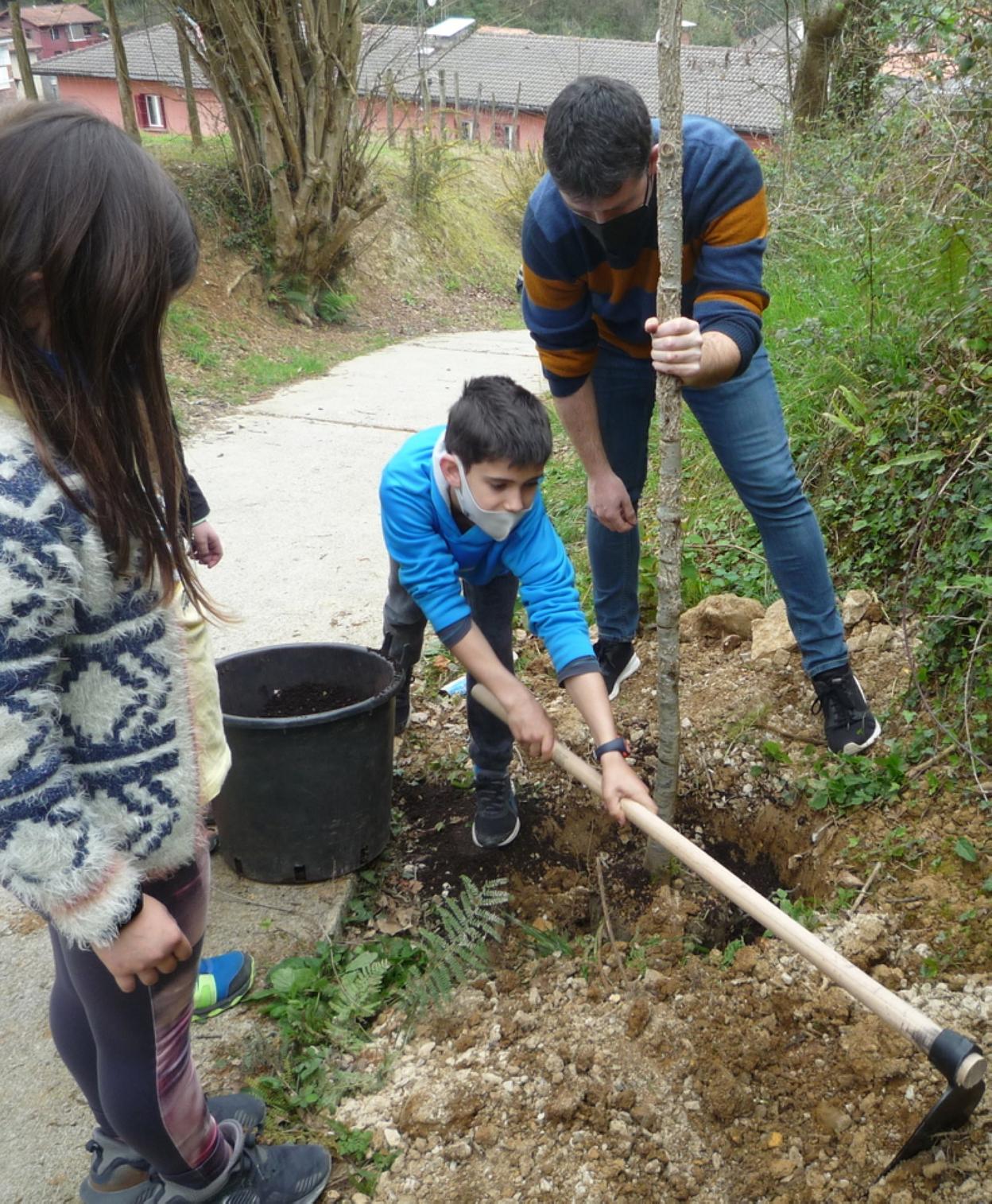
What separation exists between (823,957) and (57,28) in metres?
65.2

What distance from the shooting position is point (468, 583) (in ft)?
8.95

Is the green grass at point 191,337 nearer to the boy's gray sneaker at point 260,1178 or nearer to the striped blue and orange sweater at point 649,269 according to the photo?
the striped blue and orange sweater at point 649,269

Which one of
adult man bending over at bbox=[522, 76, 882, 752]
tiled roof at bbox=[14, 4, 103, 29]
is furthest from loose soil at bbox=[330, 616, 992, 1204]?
tiled roof at bbox=[14, 4, 103, 29]

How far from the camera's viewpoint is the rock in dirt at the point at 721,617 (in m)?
3.73

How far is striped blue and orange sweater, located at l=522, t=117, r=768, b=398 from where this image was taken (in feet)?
8.46

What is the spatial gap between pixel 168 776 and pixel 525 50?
3954 centimetres

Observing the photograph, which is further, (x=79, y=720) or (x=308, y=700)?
(x=308, y=700)

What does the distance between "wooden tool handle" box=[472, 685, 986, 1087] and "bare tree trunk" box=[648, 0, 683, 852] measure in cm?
53

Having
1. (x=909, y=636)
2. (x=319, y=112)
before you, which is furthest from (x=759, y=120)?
(x=909, y=636)

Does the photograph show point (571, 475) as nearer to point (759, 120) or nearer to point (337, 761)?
point (337, 761)

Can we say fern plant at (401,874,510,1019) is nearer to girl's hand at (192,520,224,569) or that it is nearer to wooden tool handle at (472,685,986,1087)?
wooden tool handle at (472,685,986,1087)

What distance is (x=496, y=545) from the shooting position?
8.29 feet

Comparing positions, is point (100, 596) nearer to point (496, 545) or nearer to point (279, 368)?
point (496, 545)

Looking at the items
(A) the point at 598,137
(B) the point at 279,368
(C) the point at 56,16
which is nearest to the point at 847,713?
(A) the point at 598,137
